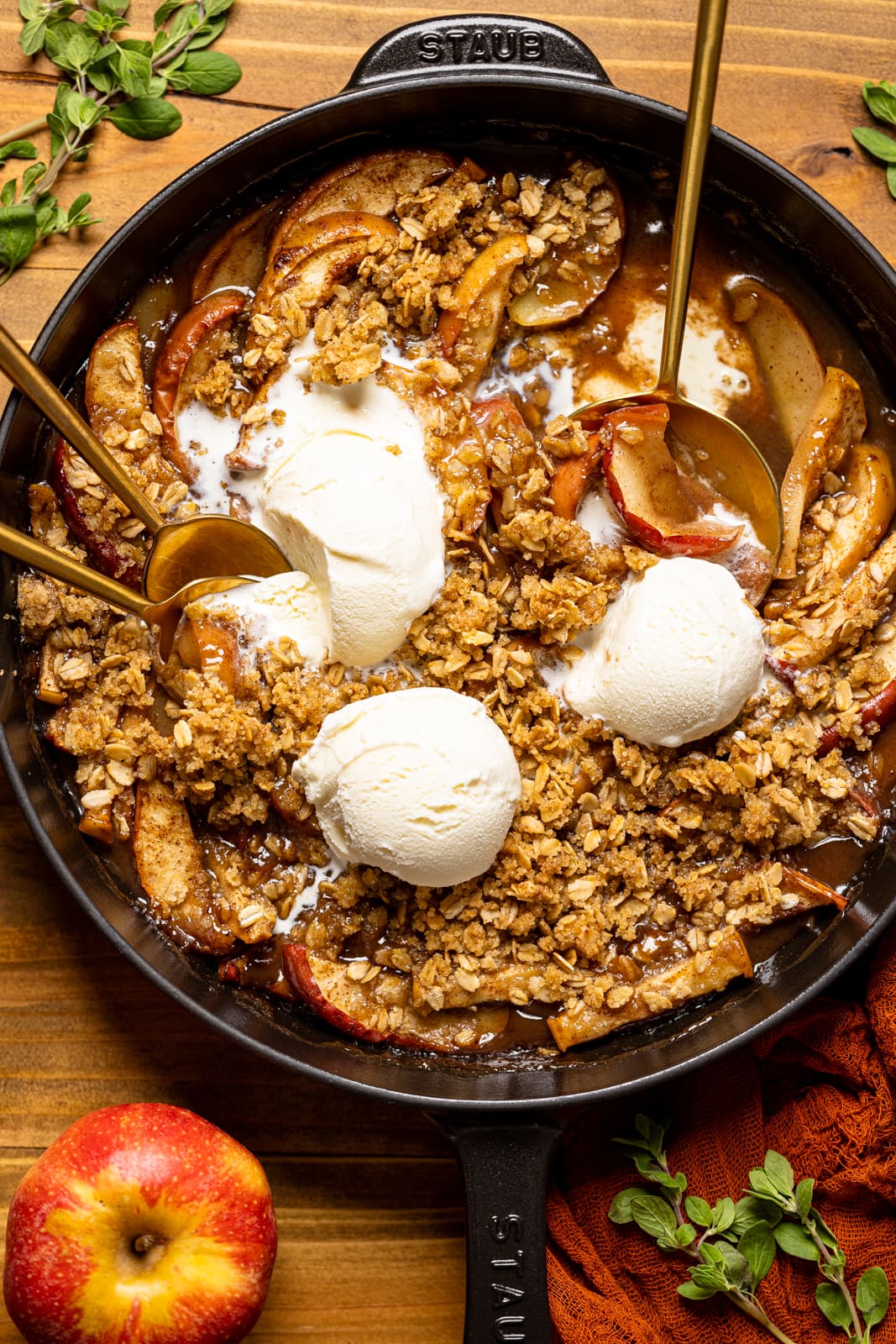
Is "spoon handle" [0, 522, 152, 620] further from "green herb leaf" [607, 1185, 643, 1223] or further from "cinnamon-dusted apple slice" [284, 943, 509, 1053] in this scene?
"green herb leaf" [607, 1185, 643, 1223]

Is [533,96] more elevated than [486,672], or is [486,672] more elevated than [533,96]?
[533,96]

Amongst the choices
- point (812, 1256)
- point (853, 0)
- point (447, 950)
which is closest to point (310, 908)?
point (447, 950)

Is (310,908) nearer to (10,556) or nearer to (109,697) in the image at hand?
(109,697)

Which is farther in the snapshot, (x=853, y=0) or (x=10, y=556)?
(x=853, y=0)

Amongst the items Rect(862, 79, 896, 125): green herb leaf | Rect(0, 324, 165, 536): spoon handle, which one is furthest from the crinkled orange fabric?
Rect(862, 79, 896, 125): green herb leaf

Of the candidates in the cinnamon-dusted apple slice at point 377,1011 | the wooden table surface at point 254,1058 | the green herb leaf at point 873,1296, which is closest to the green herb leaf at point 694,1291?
the green herb leaf at point 873,1296
